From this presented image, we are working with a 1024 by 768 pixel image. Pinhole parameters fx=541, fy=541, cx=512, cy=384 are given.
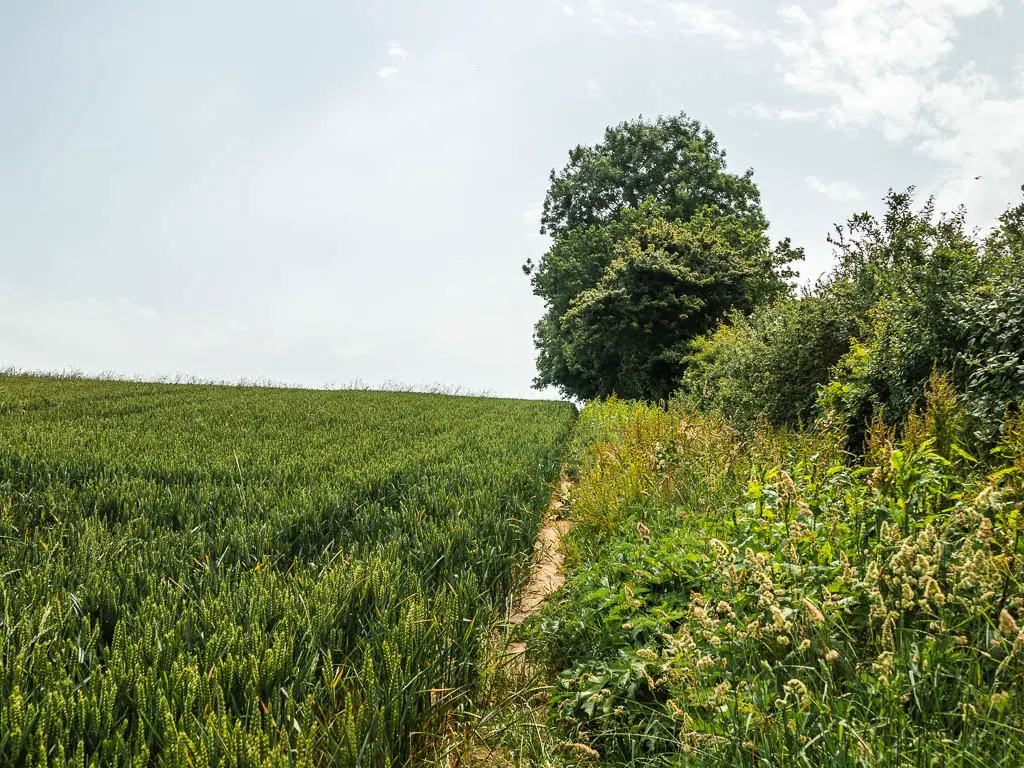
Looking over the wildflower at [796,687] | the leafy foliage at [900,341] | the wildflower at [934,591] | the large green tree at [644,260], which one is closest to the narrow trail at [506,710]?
the wildflower at [796,687]

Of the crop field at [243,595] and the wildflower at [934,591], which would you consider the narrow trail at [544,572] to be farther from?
the wildflower at [934,591]

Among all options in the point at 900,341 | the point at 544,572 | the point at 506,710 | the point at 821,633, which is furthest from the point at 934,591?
the point at 900,341

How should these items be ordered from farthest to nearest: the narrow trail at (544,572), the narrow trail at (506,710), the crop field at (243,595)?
the narrow trail at (544,572), the narrow trail at (506,710), the crop field at (243,595)

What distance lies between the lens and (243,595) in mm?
2562

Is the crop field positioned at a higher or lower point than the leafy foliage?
lower

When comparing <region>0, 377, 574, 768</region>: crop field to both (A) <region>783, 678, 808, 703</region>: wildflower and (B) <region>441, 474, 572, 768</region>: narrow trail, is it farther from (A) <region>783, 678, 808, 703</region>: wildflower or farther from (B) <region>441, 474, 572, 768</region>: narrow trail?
(A) <region>783, 678, 808, 703</region>: wildflower

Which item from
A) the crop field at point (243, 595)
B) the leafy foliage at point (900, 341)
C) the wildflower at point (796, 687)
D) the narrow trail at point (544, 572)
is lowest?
the narrow trail at point (544, 572)

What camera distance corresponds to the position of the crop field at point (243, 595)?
1.76 metres

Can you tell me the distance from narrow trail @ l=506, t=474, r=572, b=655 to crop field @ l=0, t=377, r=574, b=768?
19 cm

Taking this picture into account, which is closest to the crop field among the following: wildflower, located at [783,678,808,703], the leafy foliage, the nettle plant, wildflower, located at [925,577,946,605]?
the nettle plant

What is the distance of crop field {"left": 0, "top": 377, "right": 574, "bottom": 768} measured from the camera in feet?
5.78

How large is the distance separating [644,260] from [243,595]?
19.2 m

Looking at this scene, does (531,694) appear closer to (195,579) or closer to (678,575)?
(678,575)

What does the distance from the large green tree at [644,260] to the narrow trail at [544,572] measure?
1486 cm
